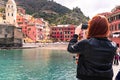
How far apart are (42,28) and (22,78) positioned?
126526mm

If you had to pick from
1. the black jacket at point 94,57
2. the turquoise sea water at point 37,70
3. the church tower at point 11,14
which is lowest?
the turquoise sea water at point 37,70

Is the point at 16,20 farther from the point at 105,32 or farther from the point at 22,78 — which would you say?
the point at 105,32

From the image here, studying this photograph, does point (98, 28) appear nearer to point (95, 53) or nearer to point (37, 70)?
point (95, 53)

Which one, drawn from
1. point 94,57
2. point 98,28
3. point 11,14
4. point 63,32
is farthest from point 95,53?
point 63,32

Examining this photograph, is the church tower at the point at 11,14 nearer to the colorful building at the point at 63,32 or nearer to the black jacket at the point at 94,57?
the colorful building at the point at 63,32

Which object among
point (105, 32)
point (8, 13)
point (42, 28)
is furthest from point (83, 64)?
point (42, 28)

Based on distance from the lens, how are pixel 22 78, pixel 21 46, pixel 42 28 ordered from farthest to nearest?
pixel 42 28 → pixel 21 46 → pixel 22 78

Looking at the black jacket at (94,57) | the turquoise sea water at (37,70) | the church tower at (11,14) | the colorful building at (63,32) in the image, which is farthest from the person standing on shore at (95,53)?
the colorful building at (63,32)

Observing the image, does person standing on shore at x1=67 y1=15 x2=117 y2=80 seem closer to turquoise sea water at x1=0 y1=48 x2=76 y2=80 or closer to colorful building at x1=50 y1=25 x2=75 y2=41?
turquoise sea water at x1=0 y1=48 x2=76 y2=80

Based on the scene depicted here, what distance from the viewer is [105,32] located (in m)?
5.49

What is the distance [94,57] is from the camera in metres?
5.43

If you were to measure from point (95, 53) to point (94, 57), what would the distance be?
7cm

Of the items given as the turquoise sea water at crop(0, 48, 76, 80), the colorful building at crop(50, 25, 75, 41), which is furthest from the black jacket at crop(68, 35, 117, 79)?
the colorful building at crop(50, 25, 75, 41)

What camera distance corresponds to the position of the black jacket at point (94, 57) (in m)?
5.38
